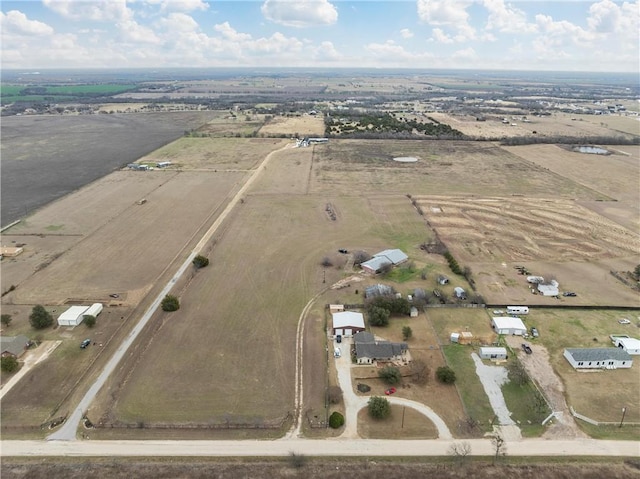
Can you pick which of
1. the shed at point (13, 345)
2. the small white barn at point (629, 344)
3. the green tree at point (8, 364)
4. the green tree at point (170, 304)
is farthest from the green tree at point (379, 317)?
the shed at point (13, 345)

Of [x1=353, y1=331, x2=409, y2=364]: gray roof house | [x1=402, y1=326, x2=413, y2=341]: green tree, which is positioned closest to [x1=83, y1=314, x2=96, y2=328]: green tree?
[x1=353, y1=331, x2=409, y2=364]: gray roof house

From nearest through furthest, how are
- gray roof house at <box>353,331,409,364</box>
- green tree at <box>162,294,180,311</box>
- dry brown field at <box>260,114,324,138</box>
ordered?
gray roof house at <box>353,331,409,364</box>
green tree at <box>162,294,180,311</box>
dry brown field at <box>260,114,324,138</box>

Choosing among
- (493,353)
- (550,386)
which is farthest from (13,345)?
(550,386)

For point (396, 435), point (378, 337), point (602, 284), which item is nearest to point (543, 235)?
point (602, 284)

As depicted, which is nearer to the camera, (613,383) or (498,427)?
(498,427)

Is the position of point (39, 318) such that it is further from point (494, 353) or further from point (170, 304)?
point (494, 353)

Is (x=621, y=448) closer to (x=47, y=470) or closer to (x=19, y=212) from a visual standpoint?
(x=47, y=470)

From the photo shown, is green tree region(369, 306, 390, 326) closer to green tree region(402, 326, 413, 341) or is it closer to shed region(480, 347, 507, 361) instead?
green tree region(402, 326, 413, 341)
